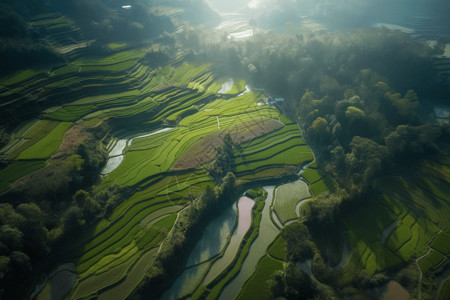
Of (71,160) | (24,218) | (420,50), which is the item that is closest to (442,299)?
(24,218)

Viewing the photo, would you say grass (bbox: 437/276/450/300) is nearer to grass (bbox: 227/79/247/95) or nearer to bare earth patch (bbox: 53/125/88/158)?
bare earth patch (bbox: 53/125/88/158)

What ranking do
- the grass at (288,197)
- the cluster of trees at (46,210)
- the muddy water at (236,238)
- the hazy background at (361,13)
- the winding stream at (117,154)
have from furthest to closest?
the hazy background at (361,13) → the winding stream at (117,154) → the grass at (288,197) → the muddy water at (236,238) → the cluster of trees at (46,210)

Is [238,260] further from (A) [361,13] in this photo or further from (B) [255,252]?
(A) [361,13]

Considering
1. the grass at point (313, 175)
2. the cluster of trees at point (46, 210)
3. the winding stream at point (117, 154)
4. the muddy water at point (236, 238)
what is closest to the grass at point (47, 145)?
the cluster of trees at point (46, 210)

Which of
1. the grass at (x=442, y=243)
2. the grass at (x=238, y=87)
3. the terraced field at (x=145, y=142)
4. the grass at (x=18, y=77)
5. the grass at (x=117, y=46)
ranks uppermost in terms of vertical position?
the grass at (x=18, y=77)

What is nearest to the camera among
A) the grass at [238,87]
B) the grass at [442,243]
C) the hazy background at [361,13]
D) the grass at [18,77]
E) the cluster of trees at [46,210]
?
the cluster of trees at [46,210]

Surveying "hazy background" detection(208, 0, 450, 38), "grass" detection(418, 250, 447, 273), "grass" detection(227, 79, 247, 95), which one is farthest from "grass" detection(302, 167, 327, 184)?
"hazy background" detection(208, 0, 450, 38)

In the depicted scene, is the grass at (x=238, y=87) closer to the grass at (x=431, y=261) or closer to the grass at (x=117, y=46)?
the grass at (x=117, y=46)
